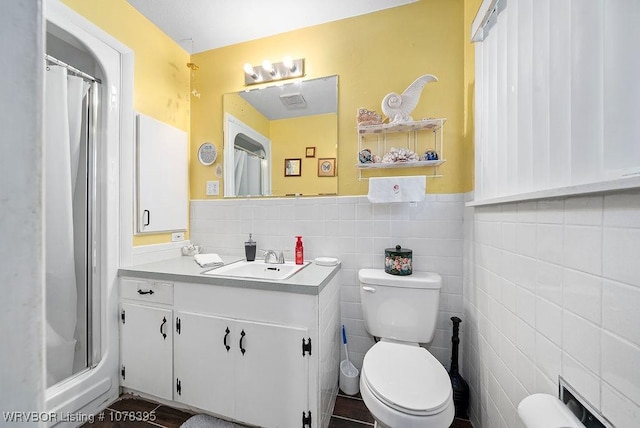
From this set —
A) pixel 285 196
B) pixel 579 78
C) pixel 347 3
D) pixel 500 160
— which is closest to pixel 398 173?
pixel 500 160

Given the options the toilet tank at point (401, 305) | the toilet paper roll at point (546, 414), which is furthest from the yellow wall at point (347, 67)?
the toilet paper roll at point (546, 414)

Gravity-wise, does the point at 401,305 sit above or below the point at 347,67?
below

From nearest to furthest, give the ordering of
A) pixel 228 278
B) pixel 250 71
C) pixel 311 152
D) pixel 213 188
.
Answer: pixel 228 278 → pixel 311 152 → pixel 250 71 → pixel 213 188

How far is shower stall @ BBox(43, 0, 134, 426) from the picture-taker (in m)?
1.33

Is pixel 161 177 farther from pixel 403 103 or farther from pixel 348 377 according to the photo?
pixel 348 377

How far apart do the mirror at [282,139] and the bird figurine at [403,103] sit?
377 millimetres

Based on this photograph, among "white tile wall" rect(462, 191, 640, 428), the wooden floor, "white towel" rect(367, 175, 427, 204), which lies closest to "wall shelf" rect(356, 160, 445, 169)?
"white towel" rect(367, 175, 427, 204)

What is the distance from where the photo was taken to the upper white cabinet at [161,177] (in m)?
1.68

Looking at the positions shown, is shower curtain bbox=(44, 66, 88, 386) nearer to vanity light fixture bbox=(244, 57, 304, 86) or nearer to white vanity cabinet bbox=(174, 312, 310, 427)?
white vanity cabinet bbox=(174, 312, 310, 427)

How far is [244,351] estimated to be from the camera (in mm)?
1248

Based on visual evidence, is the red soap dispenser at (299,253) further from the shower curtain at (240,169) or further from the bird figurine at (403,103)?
the bird figurine at (403,103)

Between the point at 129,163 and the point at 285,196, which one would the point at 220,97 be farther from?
the point at 285,196

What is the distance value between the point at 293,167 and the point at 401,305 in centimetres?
120

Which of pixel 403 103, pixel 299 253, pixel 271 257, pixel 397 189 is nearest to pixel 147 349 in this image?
pixel 271 257
